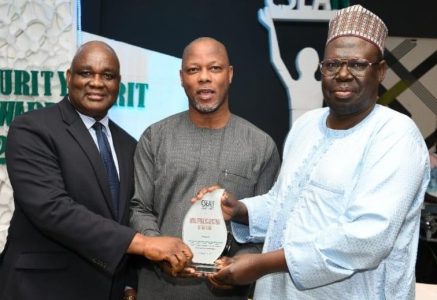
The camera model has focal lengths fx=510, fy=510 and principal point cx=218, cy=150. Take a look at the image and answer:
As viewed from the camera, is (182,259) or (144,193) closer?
(182,259)

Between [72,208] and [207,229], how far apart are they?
1.58 ft

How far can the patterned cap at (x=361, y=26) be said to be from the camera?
141 cm

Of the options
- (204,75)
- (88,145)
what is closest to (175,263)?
(88,145)

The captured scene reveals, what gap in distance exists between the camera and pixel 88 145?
1.92 meters

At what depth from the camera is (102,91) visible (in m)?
2.00

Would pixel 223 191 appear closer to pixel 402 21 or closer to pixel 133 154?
pixel 133 154

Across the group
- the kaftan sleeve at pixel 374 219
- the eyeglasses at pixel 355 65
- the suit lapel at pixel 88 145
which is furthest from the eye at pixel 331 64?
the suit lapel at pixel 88 145

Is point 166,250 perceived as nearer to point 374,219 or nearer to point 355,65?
point 374,219

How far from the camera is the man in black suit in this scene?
1789mm

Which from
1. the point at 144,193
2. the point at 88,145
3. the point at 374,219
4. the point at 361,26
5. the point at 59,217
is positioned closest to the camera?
the point at 374,219

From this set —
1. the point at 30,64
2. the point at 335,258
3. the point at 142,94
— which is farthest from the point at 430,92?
the point at 335,258

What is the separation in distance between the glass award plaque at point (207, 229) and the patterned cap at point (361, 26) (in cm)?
72

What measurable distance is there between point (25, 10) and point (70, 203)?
2.28 m

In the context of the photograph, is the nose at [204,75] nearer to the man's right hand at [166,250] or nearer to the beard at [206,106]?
the beard at [206,106]
